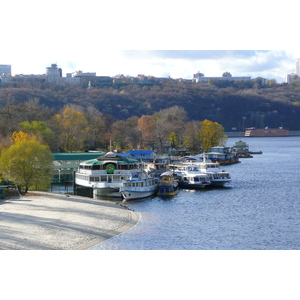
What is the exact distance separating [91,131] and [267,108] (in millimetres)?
101872

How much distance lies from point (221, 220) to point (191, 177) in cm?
1316

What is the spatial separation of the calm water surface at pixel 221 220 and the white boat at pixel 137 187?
2.28ft

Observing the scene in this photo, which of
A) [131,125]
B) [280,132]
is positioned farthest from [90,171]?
[280,132]

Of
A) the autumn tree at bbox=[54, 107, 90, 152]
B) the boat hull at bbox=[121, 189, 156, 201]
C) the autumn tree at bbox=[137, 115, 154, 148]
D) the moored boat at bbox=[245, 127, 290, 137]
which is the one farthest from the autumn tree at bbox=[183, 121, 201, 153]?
the moored boat at bbox=[245, 127, 290, 137]

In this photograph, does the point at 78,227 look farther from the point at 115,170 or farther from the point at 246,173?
the point at 246,173

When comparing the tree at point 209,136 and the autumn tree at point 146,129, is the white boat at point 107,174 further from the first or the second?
the tree at point 209,136

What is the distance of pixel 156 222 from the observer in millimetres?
26531

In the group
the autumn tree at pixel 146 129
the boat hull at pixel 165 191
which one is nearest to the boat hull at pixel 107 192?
the boat hull at pixel 165 191

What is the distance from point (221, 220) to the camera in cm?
2700

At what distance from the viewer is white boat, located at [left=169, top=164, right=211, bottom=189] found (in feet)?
130

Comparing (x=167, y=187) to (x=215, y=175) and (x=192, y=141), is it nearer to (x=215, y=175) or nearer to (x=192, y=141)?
(x=215, y=175)

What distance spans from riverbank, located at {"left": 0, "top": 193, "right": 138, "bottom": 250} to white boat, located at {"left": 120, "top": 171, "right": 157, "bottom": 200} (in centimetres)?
201

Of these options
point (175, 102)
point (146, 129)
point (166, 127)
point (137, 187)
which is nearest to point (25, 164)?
point (137, 187)

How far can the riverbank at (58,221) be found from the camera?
21.3m
